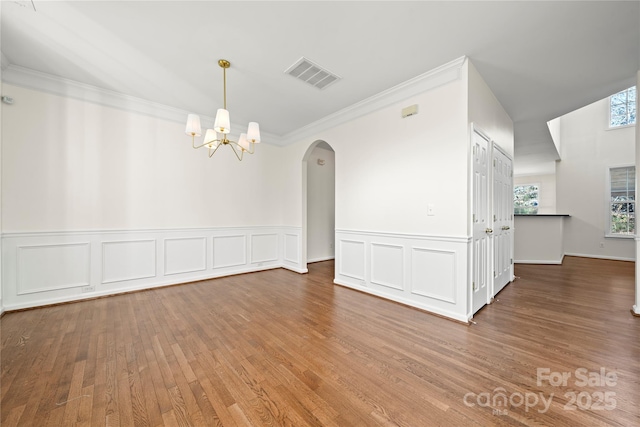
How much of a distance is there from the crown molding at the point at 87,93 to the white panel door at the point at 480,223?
14.3ft

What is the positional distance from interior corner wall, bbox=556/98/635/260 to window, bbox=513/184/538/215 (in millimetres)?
2366

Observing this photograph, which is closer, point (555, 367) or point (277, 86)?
point (555, 367)

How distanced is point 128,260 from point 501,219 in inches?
232

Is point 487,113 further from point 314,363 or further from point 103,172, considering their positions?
point 103,172

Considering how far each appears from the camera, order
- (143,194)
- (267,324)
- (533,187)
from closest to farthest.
→ (267,324) → (143,194) → (533,187)

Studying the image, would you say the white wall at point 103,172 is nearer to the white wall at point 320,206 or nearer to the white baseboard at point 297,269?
the white baseboard at point 297,269

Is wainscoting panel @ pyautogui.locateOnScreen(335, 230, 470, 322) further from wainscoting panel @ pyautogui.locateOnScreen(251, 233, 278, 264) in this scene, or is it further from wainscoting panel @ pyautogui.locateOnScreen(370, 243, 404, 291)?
wainscoting panel @ pyautogui.locateOnScreen(251, 233, 278, 264)

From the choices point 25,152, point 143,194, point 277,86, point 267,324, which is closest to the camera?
point 267,324

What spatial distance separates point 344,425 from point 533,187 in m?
12.0

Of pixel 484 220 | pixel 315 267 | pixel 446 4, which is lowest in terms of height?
pixel 315 267

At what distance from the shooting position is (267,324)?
271 centimetres

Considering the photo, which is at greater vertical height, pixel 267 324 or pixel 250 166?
pixel 250 166

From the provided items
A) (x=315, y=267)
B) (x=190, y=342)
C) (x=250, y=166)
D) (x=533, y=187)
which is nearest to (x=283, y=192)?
(x=250, y=166)

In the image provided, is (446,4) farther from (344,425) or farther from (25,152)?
(25,152)
